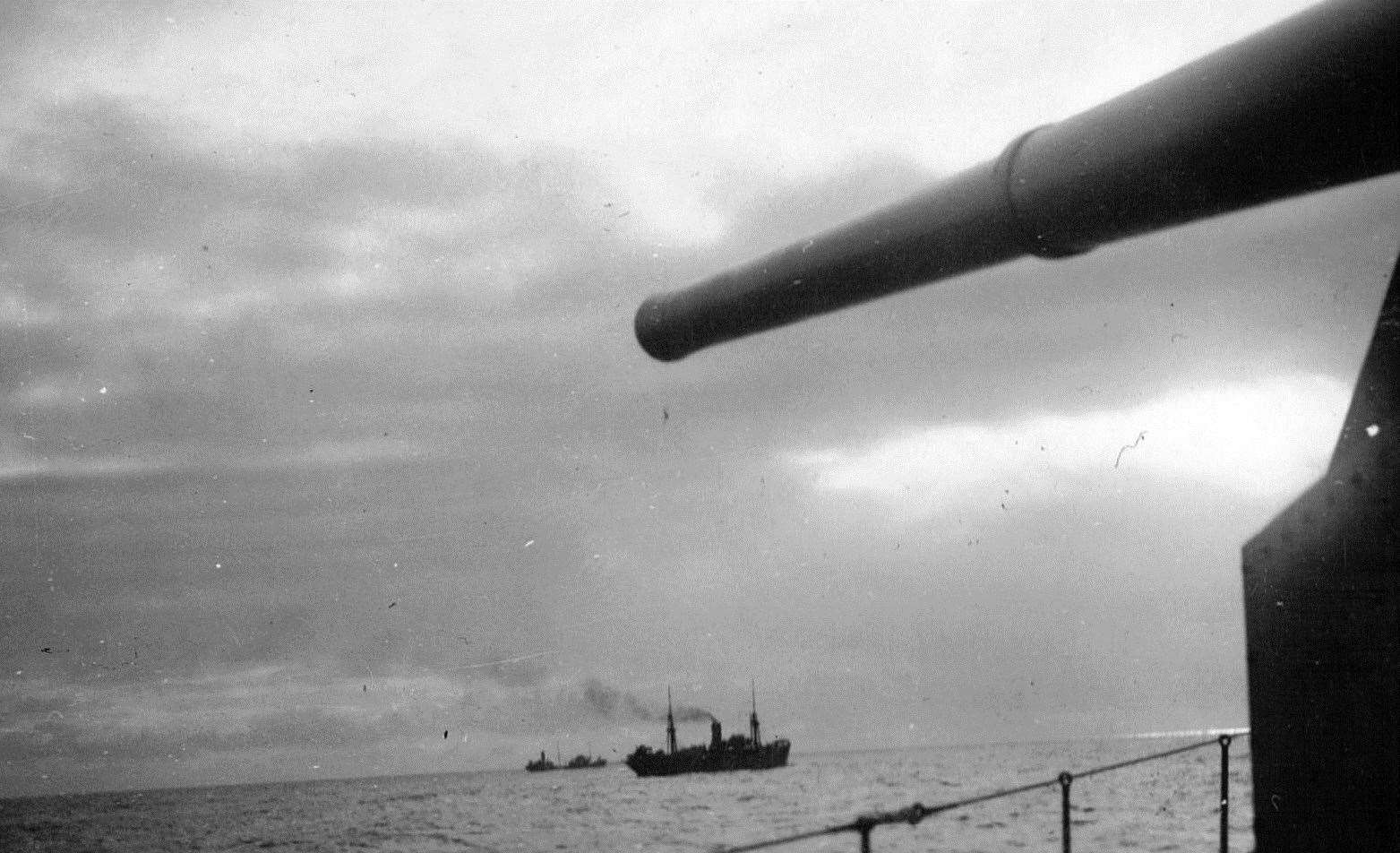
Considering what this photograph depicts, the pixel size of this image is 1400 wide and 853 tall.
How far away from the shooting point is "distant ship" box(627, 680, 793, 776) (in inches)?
3573

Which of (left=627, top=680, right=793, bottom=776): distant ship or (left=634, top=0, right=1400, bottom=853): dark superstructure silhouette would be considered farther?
(left=627, top=680, right=793, bottom=776): distant ship

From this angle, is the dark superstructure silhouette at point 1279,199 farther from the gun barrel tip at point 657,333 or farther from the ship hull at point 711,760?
the ship hull at point 711,760

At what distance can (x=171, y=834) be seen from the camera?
85125mm

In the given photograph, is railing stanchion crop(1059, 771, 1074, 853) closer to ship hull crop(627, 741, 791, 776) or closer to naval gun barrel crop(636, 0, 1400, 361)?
naval gun barrel crop(636, 0, 1400, 361)

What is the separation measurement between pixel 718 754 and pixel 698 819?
95.5ft

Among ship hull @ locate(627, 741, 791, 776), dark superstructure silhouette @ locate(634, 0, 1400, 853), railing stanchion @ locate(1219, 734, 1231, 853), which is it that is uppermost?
dark superstructure silhouette @ locate(634, 0, 1400, 853)

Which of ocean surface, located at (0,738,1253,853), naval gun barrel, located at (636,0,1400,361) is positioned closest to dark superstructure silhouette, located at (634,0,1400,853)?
naval gun barrel, located at (636,0,1400,361)

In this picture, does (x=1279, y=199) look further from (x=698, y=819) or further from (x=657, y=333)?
(x=698, y=819)

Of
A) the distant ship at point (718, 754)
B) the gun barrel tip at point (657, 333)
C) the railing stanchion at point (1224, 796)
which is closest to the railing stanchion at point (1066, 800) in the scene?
the railing stanchion at point (1224, 796)

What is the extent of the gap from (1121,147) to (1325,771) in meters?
1.64

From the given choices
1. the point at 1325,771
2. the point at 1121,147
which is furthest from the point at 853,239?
the point at 1325,771

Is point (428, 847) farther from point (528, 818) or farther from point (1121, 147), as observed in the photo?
point (1121, 147)

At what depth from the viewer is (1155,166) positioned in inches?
117

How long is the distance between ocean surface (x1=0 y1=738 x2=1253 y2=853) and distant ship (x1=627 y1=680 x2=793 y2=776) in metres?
1.70
